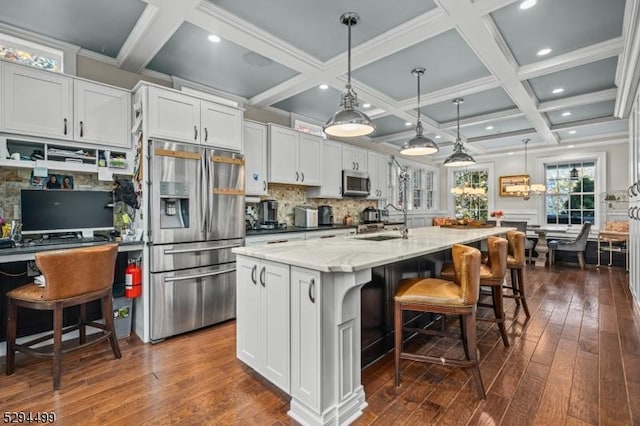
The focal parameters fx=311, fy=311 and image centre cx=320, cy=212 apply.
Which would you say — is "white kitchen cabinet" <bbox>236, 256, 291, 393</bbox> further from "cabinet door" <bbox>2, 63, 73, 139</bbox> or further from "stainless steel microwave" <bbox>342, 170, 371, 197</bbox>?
"stainless steel microwave" <bbox>342, 170, 371, 197</bbox>

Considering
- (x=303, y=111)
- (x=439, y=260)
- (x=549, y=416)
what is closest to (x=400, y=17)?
(x=439, y=260)

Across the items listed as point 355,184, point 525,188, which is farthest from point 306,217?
point 525,188

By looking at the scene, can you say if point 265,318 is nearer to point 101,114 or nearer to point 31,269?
point 31,269

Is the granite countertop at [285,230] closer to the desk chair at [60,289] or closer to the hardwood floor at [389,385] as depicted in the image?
the hardwood floor at [389,385]

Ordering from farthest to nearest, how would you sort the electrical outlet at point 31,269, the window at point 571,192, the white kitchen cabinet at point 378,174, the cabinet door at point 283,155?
the window at point 571,192
the white kitchen cabinet at point 378,174
the cabinet door at point 283,155
the electrical outlet at point 31,269

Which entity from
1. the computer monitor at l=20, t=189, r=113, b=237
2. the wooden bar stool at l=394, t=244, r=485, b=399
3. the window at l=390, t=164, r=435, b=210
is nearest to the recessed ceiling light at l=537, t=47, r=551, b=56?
the wooden bar stool at l=394, t=244, r=485, b=399

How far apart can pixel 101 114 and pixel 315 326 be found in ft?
9.25

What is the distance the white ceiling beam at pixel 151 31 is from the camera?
92.1 inches

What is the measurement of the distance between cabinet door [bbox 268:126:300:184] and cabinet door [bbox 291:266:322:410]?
2.84 metres

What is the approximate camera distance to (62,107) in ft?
8.84

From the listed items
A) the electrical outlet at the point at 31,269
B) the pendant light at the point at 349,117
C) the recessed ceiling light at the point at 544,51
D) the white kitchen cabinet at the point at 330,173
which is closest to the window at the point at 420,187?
the white kitchen cabinet at the point at 330,173

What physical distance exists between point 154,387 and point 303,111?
415 cm

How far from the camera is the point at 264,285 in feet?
6.61

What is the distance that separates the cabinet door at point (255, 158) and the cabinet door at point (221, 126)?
0.61 meters
